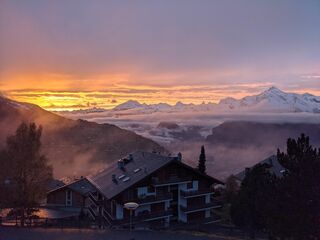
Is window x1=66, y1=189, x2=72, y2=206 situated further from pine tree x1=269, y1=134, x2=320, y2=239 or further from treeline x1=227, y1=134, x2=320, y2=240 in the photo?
pine tree x1=269, y1=134, x2=320, y2=239

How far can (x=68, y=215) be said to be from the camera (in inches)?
658

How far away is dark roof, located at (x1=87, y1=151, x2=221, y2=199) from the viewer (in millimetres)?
15295

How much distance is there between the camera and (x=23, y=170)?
12438 mm

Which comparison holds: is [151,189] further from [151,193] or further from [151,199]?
[151,199]

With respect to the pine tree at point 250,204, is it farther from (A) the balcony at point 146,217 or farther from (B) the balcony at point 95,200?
(B) the balcony at point 95,200

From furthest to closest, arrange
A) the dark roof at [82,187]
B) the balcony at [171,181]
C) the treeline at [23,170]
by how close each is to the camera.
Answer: the dark roof at [82,187] → the balcony at [171,181] → the treeline at [23,170]

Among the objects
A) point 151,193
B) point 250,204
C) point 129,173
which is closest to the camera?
point 250,204

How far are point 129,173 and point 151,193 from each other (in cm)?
127

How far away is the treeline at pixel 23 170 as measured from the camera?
12.4m

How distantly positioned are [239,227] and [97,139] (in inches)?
1866

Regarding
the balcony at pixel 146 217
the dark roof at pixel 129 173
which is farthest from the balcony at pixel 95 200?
the balcony at pixel 146 217

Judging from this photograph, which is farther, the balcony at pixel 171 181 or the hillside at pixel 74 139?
the hillside at pixel 74 139

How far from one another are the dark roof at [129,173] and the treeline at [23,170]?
2849mm

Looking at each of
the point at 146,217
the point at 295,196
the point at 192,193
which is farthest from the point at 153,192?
the point at 295,196
